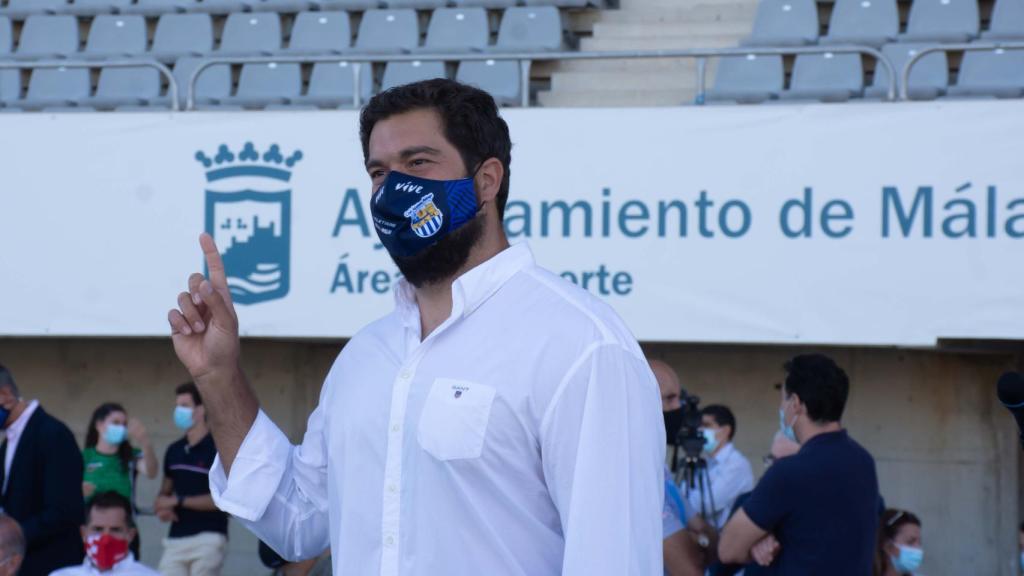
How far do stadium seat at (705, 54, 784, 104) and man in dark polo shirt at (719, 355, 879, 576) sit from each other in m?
4.04

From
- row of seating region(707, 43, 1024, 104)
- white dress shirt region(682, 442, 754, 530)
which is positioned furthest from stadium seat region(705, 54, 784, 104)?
white dress shirt region(682, 442, 754, 530)

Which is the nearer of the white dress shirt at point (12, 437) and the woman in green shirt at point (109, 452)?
the white dress shirt at point (12, 437)

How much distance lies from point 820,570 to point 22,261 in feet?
18.5

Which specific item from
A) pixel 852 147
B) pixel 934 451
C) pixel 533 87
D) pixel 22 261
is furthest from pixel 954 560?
pixel 22 261

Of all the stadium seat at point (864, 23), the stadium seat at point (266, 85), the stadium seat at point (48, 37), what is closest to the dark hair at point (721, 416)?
the stadium seat at point (864, 23)

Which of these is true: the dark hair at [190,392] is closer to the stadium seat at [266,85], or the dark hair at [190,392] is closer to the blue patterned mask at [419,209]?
the stadium seat at [266,85]

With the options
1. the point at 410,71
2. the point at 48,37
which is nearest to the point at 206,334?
the point at 410,71

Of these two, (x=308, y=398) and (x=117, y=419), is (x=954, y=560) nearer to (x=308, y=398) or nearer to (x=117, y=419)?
(x=308, y=398)

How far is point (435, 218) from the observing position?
7.22 feet

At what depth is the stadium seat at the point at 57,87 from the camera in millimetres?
9695

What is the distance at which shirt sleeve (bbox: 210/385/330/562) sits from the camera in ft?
7.54

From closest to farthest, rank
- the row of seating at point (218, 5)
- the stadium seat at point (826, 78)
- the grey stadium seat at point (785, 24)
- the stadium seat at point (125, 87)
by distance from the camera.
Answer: the stadium seat at point (826, 78)
the grey stadium seat at point (785, 24)
the stadium seat at point (125, 87)
the row of seating at point (218, 5)

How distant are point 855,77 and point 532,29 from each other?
2321 millimetres

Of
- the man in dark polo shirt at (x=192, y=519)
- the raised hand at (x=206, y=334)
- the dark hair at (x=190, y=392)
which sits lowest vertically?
the man in dark polo shirt at (x=192, y=519)
